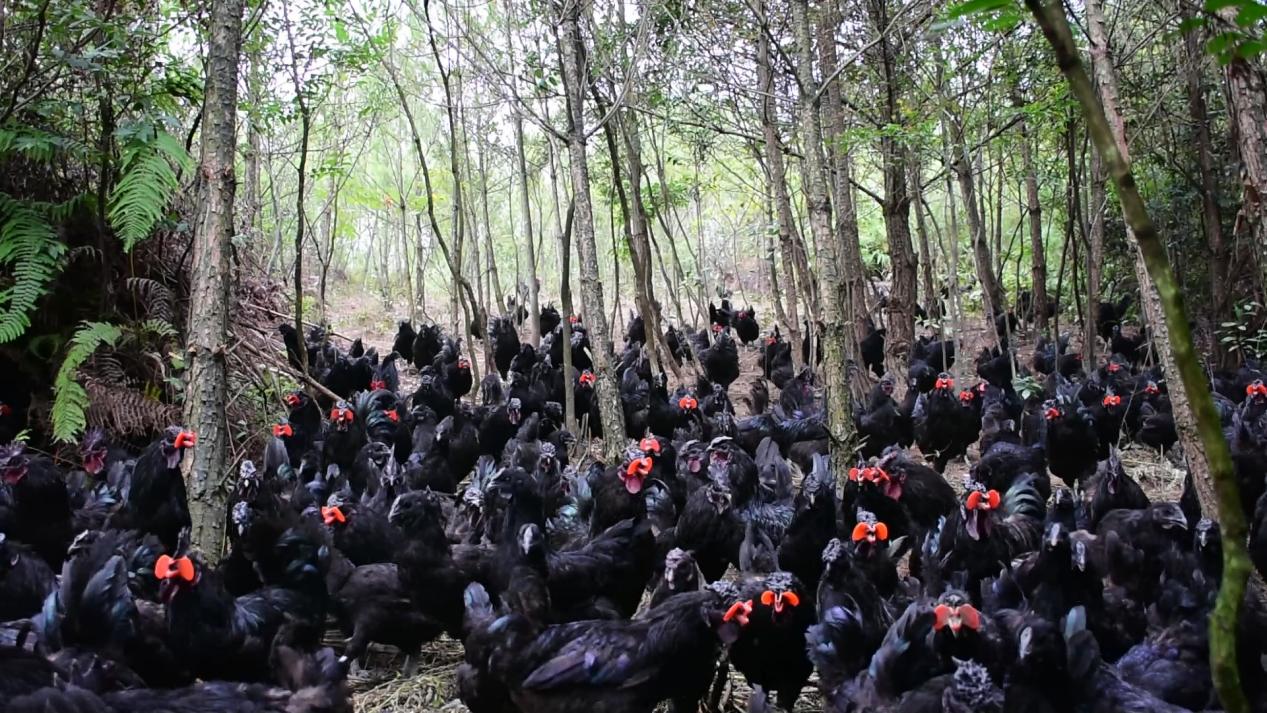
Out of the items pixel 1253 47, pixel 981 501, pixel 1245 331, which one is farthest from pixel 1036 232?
pixel 1253 47

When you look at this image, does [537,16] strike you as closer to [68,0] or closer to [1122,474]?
[68,0]

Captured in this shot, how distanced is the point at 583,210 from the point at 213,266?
3718mm

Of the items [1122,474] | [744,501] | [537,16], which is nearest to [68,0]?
[537,16]

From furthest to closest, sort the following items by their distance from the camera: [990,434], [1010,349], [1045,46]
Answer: [1010,349]
[1045,46]
[990,434]

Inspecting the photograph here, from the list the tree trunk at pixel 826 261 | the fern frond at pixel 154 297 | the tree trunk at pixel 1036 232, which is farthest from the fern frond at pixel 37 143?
the tree trunk at pixel 1036 232

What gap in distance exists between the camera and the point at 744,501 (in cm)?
660

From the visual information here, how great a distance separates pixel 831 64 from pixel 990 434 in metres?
5.08

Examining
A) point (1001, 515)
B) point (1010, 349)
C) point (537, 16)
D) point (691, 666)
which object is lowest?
point (691, 666)

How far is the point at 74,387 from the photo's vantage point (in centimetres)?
691

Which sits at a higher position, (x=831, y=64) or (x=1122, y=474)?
(x=831, y=64)

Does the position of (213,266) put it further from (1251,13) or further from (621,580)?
(1251,13)

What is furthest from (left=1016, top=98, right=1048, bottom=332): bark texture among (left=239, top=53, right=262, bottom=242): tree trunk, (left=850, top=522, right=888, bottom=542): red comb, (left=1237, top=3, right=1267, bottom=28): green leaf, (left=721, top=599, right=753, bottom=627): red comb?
(left=1237, top=3, right=1267, bottom=28): green leaf

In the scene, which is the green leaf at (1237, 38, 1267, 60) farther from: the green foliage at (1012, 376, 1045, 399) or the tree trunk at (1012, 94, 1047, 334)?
the tree trunk at (1012, 94, 1047, 334)

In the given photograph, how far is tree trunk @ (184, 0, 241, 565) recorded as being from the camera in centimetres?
458
